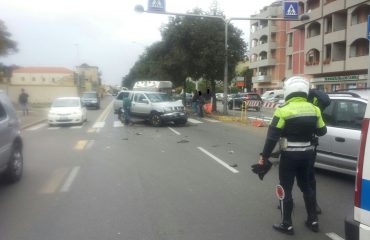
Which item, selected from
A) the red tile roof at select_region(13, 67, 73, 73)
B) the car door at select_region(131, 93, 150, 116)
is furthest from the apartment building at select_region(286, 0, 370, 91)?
the red tile roof at select_region(13, 67, 73, 73)

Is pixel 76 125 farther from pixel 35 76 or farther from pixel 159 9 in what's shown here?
pixel 35 76

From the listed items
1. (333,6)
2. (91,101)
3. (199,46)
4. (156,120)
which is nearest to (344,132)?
(156,120)

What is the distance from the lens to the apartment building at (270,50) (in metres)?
70.4

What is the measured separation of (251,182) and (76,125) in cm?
1627

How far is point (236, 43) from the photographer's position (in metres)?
30.0

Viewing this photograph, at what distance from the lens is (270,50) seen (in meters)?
71.8

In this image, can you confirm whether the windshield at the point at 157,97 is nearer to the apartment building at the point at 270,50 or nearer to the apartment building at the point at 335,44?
the apartment building at the point at 335,44

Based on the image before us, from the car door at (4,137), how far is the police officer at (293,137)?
456cm

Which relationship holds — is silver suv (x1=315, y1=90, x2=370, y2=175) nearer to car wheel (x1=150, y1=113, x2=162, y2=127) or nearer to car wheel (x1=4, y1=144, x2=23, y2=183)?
car wheel (x1=4, y1=144, x2=23, y2=183)

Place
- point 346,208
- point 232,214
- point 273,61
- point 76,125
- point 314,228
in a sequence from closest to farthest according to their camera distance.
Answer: point 314,228, point 232,214, point 346,208, point 76,125, point 273,61

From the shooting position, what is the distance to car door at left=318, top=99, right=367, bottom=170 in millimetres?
7684

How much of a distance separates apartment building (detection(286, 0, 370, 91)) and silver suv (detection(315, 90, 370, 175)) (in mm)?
33308

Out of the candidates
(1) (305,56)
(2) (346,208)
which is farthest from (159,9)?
(1) (305,56)

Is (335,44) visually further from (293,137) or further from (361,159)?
(361,159)
